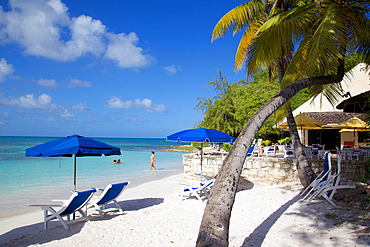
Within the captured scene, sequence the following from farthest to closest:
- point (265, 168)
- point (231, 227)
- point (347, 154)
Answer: point (347, 154)
point (265, 168)
point (231, 227)

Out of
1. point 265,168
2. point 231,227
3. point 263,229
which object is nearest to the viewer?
A: point 263,229

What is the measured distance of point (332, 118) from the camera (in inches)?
613

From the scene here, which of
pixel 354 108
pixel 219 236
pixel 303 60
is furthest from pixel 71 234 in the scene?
pixel 354 108

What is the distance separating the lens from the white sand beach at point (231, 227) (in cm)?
442

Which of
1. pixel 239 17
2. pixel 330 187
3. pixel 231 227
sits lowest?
pixel 231 227

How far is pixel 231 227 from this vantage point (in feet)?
16.8

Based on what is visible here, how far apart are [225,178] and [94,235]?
125 inches

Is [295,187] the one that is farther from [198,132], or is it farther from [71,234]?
[71,234]

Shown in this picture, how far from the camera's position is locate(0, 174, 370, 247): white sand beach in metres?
4.42

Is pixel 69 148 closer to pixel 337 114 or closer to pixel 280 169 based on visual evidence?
pixel 280 169

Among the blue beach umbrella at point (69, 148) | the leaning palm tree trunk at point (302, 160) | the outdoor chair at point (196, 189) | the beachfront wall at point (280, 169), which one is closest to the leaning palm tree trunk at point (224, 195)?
the blue beach umbrella at point (69, 148)

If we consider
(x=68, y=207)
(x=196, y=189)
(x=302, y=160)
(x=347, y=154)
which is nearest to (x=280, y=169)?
(x=302, y=160)

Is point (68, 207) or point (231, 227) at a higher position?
point (68, 207)

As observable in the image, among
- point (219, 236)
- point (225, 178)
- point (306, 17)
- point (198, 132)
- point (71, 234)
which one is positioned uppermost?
point (306, 17)
